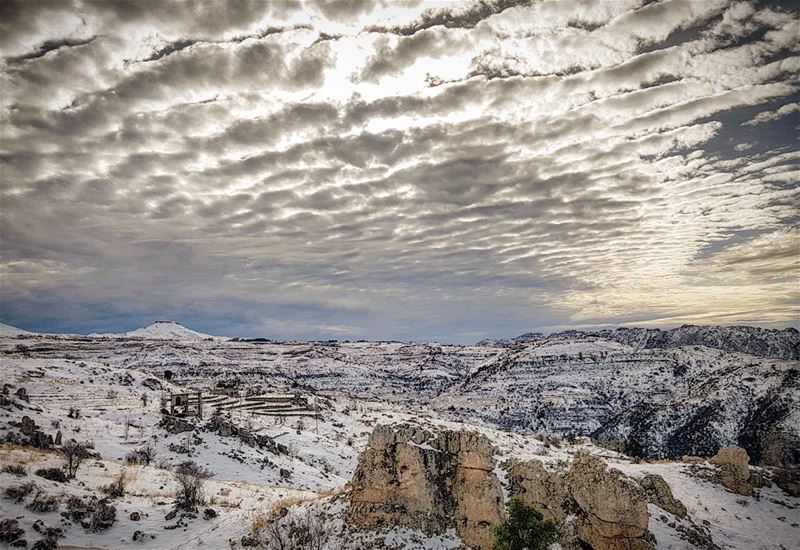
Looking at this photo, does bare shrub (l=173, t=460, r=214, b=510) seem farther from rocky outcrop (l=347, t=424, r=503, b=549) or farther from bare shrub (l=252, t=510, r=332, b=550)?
rocky outcrop (l=347, t=424, r=503, b=549)

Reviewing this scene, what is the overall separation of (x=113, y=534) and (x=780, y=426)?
8331 centimetres

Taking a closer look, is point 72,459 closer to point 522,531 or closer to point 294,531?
point 294,531

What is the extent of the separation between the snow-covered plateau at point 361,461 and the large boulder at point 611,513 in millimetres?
80

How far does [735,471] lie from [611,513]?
943 inches

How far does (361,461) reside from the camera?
1941cm

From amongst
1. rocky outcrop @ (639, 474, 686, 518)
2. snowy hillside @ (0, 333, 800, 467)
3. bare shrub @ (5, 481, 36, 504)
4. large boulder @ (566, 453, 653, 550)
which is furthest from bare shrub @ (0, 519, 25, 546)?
snowy hillside @ (0, 333, 800, 467)

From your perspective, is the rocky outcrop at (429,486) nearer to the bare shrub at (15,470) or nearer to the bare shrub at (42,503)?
the bare shrub at (42,503)

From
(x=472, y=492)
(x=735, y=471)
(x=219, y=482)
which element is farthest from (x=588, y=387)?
(x=472, y=492)

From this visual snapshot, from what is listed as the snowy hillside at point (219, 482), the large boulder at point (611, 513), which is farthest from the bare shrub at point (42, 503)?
the large boulder at point (611, 513)

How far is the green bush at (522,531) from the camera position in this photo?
1288 centimetres

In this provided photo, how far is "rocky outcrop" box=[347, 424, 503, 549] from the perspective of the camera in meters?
17.5

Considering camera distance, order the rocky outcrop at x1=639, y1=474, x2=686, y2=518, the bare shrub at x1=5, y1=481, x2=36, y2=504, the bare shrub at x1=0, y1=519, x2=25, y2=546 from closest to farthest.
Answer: the bare shrub at x1=0, y1=519, x2=25, y2=546
the bare shrub at x1=5, y1=481, x2=36, y2=504
the rocky outcrop at x1=639, y1=474, x2=686, y2=518

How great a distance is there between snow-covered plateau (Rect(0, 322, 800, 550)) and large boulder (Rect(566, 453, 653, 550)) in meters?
0.08

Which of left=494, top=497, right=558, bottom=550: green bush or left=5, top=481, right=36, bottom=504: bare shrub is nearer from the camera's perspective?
left=494, top=497, right=558, bottom=550: green bush
